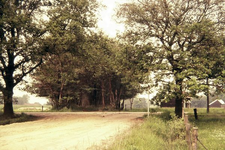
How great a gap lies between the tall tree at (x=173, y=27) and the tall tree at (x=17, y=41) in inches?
344

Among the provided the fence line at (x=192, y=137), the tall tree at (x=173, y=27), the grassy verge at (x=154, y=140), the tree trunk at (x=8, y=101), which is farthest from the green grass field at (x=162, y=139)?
the tree trunk at (x=8, y=101)

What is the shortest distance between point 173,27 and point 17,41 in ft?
44.3

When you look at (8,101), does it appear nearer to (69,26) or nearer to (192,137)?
(69,26)

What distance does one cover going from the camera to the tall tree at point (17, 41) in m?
17.8

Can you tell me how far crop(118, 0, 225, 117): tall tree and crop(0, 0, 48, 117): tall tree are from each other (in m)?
8.74

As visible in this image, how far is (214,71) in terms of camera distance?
18.9 meters

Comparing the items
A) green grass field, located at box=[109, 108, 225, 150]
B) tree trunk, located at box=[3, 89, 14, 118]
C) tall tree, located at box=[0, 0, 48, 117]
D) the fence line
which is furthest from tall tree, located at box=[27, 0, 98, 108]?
the fence line

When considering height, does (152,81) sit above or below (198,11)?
below

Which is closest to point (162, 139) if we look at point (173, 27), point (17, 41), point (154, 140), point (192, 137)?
point (154, 140)

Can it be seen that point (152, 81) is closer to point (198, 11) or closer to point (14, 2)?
point (198, 11)

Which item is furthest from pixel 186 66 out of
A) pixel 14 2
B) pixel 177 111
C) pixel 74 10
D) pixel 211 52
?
pixel 14 2

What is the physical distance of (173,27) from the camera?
1862cm

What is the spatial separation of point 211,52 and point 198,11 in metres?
4.97

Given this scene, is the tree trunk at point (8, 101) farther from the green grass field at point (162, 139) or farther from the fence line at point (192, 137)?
the fence line at point (192, 137)
